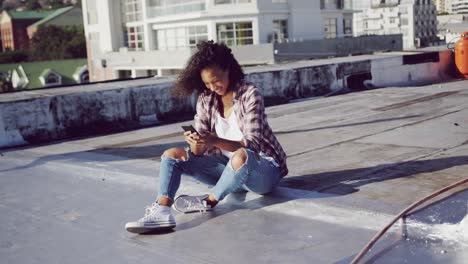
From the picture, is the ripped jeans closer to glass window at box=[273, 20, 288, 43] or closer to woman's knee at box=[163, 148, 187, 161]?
woman's knee at box=[163, 148, 187, 161]

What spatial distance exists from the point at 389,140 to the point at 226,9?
39.7 metres

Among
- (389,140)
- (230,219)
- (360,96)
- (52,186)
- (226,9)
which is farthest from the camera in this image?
(226,9)

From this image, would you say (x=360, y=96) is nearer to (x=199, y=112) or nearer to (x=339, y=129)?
(x=339, y=129)

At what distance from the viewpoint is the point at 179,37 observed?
49.9 metres

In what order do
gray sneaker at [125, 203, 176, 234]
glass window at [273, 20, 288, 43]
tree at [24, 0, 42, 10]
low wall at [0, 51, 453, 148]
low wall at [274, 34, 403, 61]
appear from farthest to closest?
tree at [24, 0, 42, 10] < glass window at [273, 20, 288, 43] < low wall at [274, 34, 403, 61] < low wall at [0, 51, 453, 148] < gray sneaker at [125, 203, 176, 234]

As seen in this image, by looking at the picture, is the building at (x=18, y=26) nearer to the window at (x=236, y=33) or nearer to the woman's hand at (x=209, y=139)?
the window at (x=236, y=33)

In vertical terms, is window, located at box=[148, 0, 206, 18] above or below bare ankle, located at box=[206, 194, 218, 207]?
above

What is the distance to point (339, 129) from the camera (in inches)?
317

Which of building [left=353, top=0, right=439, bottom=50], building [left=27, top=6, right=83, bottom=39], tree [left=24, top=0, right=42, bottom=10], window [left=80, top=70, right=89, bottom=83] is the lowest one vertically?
window [left=80, top=70, right=89, bottom=83]

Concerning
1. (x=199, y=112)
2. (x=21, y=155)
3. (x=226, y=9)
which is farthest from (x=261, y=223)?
(x=226, y=9)

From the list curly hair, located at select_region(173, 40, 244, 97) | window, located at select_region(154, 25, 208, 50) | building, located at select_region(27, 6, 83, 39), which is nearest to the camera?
curly hair, located at select_region(173, 40, 244, 97)

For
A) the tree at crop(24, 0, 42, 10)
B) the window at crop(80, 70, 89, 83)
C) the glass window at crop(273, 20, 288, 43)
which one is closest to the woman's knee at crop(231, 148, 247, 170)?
the glass window at crop(273, 20, 288, 43)

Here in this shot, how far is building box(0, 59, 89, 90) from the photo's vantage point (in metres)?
74.0

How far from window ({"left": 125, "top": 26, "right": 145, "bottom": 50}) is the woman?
52314mm
